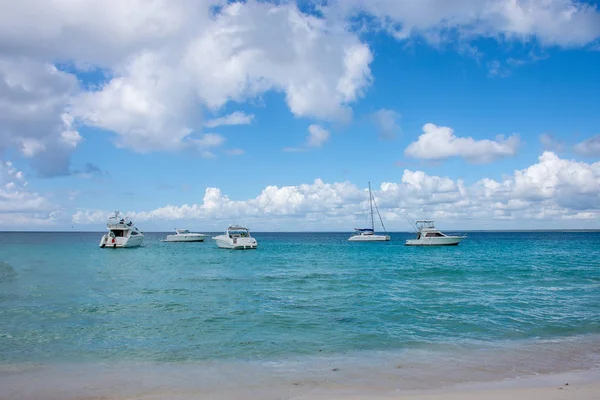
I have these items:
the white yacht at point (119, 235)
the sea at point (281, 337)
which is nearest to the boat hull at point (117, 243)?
the white yacht at point (119, 235)

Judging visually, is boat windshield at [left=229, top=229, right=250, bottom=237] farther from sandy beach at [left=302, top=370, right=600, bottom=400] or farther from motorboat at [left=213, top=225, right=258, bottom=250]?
sandy beach at [left=302, top=370, right=600, bottom=400]

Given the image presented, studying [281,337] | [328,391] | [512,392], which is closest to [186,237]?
[281,337]

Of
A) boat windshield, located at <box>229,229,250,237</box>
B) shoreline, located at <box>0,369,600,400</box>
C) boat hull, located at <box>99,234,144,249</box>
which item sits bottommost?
shoreline, located at <box>0,369,600,400</box>

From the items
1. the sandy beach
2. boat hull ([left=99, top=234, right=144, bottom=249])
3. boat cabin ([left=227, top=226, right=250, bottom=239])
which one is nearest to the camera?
the sandy beach

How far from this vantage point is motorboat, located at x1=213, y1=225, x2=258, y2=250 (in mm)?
79562

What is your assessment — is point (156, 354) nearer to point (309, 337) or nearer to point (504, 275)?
point (309, 337)

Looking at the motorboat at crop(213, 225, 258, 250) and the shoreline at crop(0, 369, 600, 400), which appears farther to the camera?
the motorboat at crop(213, 225, 258, 250)

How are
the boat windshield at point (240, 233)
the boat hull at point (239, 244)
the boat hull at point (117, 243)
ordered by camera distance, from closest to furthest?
the boat hull at point (239, 244) → the boat windshield at point (240, 233) → the boat hull at point (117, 243)

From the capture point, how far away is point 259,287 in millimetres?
31125

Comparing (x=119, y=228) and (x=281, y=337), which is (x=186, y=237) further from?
(x=281, y=337)

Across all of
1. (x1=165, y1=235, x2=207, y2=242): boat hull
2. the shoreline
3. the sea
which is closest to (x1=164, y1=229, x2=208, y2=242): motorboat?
(x1=165, y1=235, x2=207, y2=242): boat hull

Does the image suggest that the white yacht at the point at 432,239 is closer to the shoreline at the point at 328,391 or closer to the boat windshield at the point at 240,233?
the boat windshield at the point at 240,233

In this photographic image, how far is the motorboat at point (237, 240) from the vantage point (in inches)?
3132

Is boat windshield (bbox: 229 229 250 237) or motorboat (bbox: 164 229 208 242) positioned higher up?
boat windshield (bbox: 229 229 250 237)
